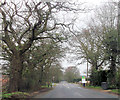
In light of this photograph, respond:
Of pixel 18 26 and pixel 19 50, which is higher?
pixel 18 26

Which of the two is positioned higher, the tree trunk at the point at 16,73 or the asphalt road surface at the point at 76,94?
the tree trunk at the point at 16,73

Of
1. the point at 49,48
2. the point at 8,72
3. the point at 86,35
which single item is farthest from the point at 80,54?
the point at 8,72

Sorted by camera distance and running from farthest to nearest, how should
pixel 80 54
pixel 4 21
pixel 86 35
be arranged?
1. pixel 80 54
2. pixel 86 35
3. pixel 4 21

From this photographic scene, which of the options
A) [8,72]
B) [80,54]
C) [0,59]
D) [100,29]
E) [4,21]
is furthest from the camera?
[80,54]

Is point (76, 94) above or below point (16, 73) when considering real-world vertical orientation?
below

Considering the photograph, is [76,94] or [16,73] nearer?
[16,73]

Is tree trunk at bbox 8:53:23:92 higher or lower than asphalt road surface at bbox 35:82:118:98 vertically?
higher

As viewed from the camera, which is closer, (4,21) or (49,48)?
(4,21)

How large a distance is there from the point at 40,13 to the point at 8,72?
807cm

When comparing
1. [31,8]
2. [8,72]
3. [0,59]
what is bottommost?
[8,72]

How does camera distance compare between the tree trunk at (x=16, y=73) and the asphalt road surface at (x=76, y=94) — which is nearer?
the tree trunk at (x=16, y=73)

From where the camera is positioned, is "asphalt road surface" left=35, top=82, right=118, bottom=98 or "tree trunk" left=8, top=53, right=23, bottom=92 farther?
"asphalt road surface" left=35, top=82, right=118, bottom=98

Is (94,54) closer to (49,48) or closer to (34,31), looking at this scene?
(49,48)

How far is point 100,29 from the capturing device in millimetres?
28047
